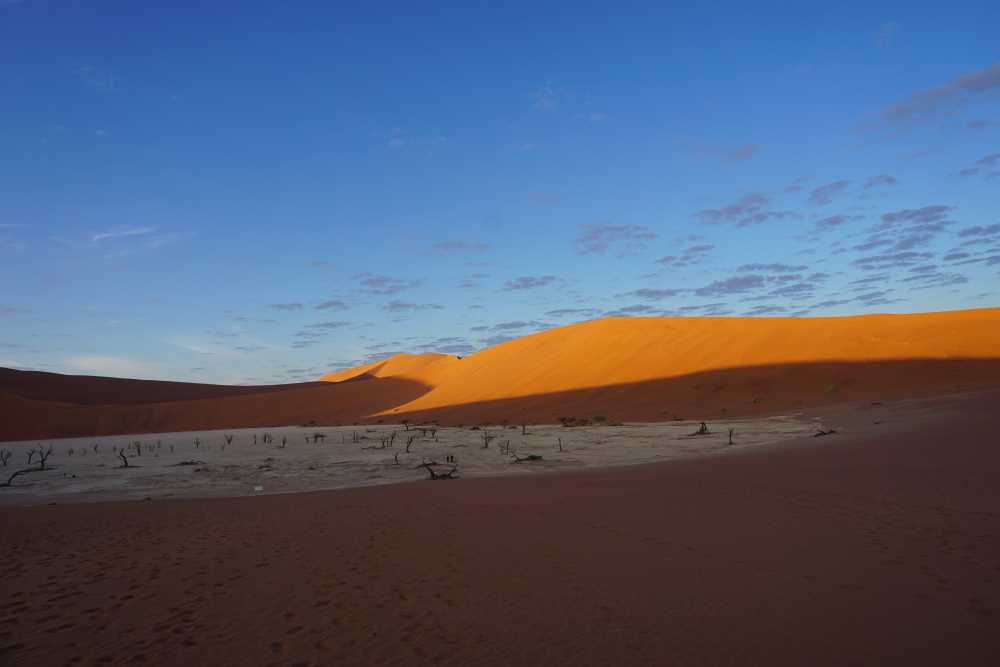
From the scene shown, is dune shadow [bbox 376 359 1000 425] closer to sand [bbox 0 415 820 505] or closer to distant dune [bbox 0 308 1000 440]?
distant dune [bbox 0 308 1000 440]

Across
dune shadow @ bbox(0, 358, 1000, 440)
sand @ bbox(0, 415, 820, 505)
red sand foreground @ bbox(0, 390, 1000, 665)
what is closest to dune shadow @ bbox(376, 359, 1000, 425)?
dune shadow @ bbox(0, 358, 1000, 440)

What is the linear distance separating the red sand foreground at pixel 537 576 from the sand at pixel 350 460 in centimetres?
214

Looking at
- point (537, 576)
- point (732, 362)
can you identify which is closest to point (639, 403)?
point (732, 362)

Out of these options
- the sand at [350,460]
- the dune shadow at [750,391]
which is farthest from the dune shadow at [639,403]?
the sand at [350,460]

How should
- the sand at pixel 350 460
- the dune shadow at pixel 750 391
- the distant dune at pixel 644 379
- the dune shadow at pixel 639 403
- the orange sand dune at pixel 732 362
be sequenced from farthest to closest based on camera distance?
the orange sand dune at pixel 732 362
the distant dune at pixel 644 379
the dune shadow at pixel 639 403
the dune shadow at pixel 750 391
the sand at pixel 350 460

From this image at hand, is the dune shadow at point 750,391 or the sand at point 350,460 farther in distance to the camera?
the dune shadow at point 750,391

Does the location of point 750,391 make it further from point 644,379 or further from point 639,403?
point 644,379

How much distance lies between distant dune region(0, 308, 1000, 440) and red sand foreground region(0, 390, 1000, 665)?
1525 cm

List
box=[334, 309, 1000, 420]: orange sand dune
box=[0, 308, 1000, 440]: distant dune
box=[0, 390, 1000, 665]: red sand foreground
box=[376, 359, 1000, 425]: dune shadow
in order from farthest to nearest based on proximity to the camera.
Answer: box=[334, 309, 1000, 420]: orange sand dune < box=[0, 308, 1000, 440]: distant dune < box=[376, 359, 1000, 425]: dune shadow < box=[0, 390, 1000, 665]: red sand foreground

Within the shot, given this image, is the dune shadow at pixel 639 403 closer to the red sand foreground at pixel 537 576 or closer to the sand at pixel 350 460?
the sand at pixel 350 460

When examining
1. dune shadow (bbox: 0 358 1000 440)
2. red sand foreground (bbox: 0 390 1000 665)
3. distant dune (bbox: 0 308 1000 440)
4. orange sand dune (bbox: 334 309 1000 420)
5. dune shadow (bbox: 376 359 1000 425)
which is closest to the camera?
red sand foreground (bbox: 0 390 1000 665)

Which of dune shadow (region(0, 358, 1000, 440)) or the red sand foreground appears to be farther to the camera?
dune shadow (region(0, 358, 1000, 440))

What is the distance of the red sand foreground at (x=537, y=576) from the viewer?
10.2 ft

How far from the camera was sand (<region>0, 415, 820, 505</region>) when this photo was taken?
9789 millimetres
